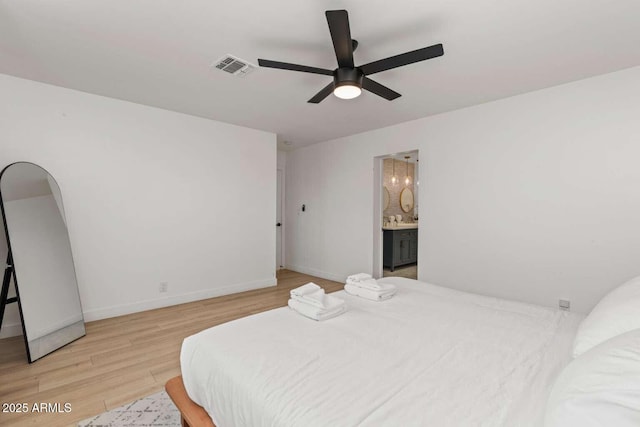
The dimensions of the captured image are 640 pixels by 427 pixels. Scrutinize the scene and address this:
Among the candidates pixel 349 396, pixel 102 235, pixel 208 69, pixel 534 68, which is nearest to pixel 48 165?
pixel 102 235

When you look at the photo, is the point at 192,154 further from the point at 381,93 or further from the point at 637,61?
the point at 637,61

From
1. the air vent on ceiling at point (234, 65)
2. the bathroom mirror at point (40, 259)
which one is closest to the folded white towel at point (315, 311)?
the air vent on ceiling at point (234, 65)

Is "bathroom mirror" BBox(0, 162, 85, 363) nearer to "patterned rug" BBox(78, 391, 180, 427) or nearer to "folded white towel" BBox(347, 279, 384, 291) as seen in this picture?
"patterned rug" BBox(78, 391, 180, 427)

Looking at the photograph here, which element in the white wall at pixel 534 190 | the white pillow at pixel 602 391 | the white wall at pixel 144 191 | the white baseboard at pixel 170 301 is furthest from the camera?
the white baseboard at pixel 170 301

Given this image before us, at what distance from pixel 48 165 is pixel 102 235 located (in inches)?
34.4

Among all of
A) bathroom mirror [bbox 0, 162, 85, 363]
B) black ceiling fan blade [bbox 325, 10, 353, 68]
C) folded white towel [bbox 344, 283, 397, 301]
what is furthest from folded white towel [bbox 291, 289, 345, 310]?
bathroom mirror [bbox 0, 162, 85, 363]

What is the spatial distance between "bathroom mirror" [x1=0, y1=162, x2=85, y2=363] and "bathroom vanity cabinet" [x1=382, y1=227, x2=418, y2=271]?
15.6 ft

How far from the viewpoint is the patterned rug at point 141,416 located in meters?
1.77

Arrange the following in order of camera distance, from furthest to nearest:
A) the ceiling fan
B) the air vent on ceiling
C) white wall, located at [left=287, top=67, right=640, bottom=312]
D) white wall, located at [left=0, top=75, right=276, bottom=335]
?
white wall, located at [left=0, top=75, right=276, bottom=335] → white wall, located at [left=287, top=67, right=640, bottom=312] → the air vent on ceiling → the ceiling fan

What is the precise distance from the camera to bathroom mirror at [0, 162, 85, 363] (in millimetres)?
2602

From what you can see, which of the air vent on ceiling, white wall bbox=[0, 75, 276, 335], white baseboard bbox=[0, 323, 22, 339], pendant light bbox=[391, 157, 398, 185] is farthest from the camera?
pendant light bbox=[391, 157, 398, 185]

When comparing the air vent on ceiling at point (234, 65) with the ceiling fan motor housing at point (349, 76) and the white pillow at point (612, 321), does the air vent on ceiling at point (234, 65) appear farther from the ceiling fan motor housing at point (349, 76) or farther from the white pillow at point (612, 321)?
the white pillow at point (612, 321)

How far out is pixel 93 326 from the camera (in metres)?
3.20

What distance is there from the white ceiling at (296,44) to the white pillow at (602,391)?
6.52ft
